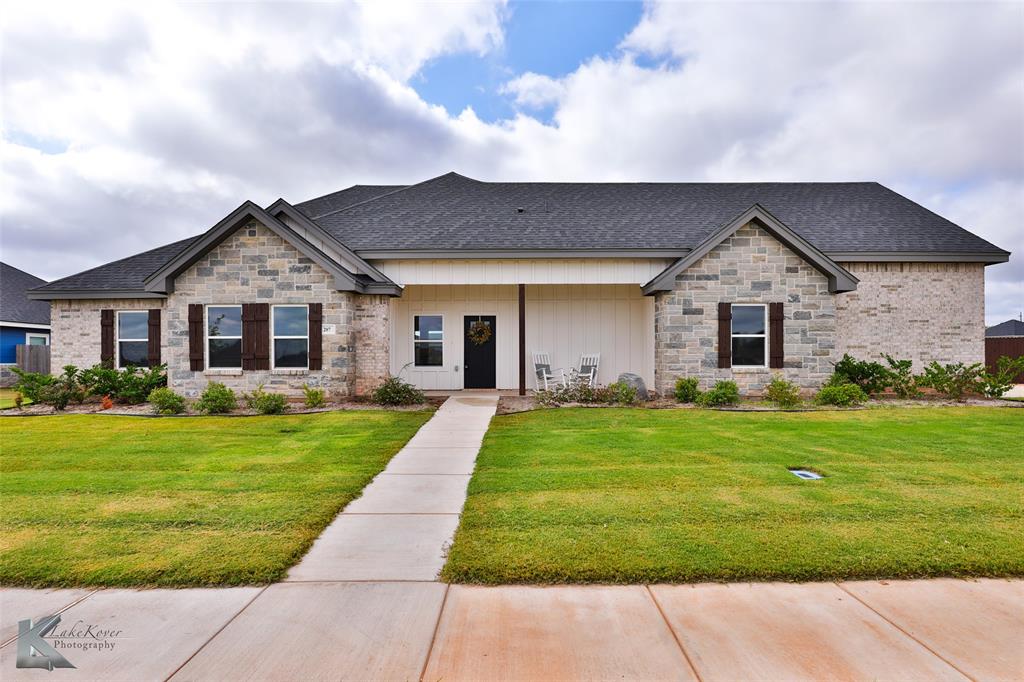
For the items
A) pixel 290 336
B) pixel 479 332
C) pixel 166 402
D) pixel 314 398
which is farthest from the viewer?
pixel 479 332

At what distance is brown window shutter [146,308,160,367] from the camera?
13.8 m

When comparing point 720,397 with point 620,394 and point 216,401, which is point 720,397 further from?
point 216,401

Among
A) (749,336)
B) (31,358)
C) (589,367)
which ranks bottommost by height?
(589,367)

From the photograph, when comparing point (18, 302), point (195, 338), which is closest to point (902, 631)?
point (195, 338)

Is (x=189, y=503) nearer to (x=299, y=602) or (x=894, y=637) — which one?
(x=299, y=602)

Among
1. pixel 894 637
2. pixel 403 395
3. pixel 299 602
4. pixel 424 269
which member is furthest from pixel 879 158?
pixel 299 602

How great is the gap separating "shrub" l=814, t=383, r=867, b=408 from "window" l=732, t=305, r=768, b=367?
5.33 ft

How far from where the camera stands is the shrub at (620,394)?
11.7 metres

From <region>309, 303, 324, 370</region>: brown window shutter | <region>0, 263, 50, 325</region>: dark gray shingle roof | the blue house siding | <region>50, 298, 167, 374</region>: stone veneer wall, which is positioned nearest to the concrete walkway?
<region>309, 303, 324, 370</region>: brown window shutter

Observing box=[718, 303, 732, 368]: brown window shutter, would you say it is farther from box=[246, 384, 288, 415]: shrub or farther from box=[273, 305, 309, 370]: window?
box=[246, 384, 288, 415]: shrub

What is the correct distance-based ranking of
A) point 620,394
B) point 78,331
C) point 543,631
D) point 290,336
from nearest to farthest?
1. point 543,631
2. point 620,394
3. point 290,336
4. point 78,331

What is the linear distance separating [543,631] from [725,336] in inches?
434

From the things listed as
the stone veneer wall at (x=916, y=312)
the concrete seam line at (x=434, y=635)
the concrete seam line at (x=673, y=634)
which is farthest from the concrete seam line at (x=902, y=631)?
the stone veneer wall at (x=916, y=312)

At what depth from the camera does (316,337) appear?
1195 centimetres
